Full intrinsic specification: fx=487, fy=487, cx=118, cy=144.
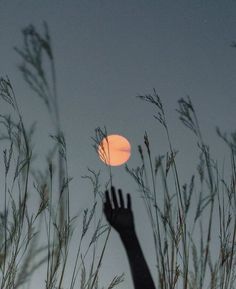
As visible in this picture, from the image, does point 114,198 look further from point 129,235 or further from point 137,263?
point 137,263

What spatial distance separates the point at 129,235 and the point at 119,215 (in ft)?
0.39

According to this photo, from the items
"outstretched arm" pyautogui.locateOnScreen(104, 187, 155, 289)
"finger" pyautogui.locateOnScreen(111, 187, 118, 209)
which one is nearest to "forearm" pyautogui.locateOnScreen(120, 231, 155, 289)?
"outstretched arm" pyautogui.locateOnScreen(104, 187, 155, 289)

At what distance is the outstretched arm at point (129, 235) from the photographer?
1.70 meters

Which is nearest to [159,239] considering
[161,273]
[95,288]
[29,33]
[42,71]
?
[161,273]

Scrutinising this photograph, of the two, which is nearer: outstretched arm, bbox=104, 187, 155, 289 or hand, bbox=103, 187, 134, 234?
outstretched arm, bbox=104, 187, 155, 289

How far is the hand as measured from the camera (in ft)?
6.58

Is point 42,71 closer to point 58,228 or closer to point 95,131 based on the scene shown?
point 95,131

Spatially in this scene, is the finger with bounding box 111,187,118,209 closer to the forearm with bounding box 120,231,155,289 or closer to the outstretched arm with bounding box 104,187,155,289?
the outstretched arm with bounding box 104,187,155,289

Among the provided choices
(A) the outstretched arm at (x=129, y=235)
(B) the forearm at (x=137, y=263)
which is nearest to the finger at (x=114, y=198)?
(A) the outstretched arm at (x=129, y=235)

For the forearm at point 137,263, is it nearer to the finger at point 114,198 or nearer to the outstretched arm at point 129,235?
the outstretched arm at point 129,235

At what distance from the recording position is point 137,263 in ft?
5.77

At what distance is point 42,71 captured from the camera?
2096mm

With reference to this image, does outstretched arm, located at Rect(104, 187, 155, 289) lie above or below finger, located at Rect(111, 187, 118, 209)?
below

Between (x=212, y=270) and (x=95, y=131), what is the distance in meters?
0.79
